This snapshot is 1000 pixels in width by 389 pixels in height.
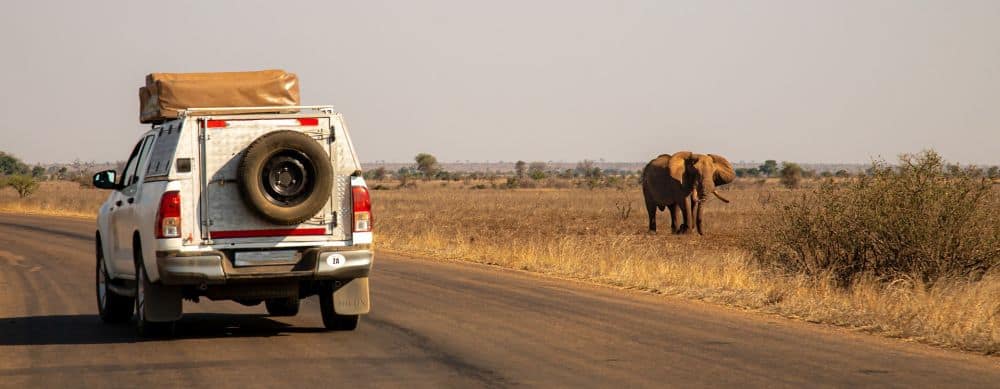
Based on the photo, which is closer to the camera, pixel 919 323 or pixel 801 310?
pixel 919 323

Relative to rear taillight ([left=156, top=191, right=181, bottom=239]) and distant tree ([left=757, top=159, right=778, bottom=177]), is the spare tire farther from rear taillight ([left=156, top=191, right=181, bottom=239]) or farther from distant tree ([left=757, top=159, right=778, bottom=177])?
distant tree ([left=757, top=159, right=778, bottom=177])

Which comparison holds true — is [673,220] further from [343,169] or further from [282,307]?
[343,169]

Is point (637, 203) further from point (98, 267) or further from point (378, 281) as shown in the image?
point (98, 267)

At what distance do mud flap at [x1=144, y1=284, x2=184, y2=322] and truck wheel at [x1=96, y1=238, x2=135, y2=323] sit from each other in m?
1.35

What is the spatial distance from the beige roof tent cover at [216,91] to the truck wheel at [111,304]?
1901 millimetres

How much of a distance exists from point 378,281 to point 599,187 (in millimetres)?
78551

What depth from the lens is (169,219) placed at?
1152 centimetres

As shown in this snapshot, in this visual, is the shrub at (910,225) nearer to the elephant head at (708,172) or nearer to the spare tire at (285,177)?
the spare tire at (285,177)

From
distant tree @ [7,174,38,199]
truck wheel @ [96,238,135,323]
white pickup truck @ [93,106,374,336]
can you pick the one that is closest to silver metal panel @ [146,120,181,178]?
white pickup truck @ [93,106,374,336]

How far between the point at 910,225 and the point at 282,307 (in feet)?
29.1

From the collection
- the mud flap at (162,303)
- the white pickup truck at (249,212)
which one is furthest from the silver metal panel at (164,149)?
the mud flap at (162,303)

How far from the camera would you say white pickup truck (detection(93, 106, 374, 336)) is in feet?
38.0

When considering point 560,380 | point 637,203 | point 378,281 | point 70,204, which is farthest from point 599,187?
point 560,380

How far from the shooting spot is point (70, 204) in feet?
185
